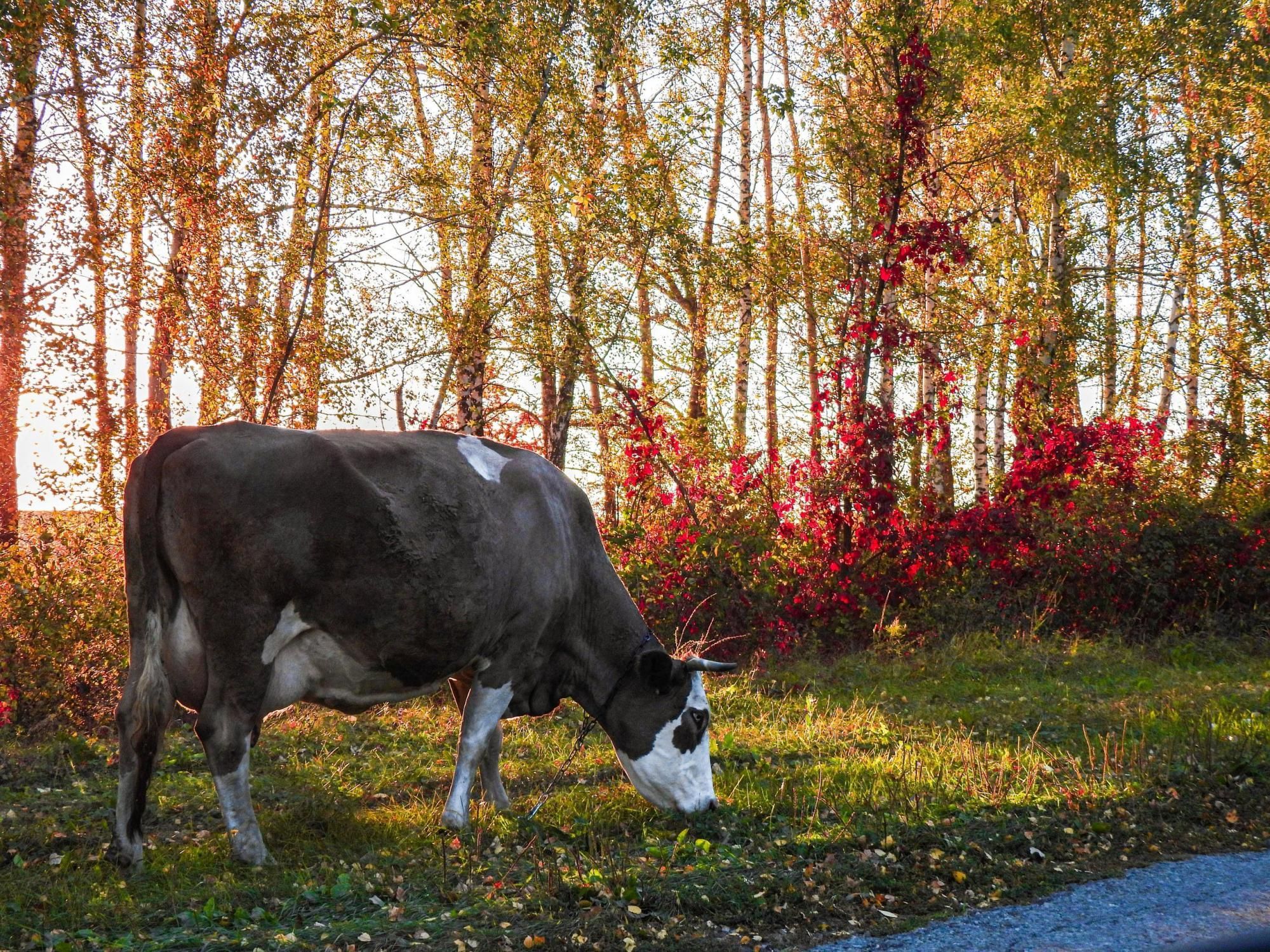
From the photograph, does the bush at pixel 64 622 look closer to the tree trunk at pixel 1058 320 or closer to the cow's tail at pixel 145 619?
the cow's tail at pixel 145 619

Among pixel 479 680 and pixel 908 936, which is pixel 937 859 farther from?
pixel 479 680

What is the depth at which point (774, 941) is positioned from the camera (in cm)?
471

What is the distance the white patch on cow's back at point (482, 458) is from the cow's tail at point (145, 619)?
5.51 ft

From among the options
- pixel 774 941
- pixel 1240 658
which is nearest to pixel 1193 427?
pixel 1240 658

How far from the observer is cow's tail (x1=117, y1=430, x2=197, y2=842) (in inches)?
228

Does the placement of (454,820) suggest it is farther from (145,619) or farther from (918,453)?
(918,453)

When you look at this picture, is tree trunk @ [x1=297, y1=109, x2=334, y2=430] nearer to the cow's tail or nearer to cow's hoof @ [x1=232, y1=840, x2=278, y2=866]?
the cow's tail

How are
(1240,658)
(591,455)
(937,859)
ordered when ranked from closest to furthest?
(937,859), (1240,658), (591,455)

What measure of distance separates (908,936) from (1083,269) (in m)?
16.8

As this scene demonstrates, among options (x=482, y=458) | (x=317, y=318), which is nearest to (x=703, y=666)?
(x=482, y=458)

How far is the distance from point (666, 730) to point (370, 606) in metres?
2.13

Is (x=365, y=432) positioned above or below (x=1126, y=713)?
above

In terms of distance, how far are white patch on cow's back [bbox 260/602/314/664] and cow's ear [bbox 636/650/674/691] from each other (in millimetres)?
2202

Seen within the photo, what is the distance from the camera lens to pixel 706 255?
541 inches
